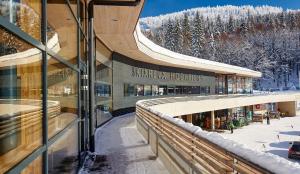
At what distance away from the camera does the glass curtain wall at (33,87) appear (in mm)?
2961

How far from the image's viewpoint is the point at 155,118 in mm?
10609

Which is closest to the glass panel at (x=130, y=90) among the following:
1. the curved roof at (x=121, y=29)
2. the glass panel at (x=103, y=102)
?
the curved roof at (x=121, y=29)

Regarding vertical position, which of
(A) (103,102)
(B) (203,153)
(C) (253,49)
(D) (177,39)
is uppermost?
(D) (177,39)

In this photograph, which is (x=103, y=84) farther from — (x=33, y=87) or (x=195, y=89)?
(x=195, y=89)

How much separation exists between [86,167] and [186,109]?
64.6 feet

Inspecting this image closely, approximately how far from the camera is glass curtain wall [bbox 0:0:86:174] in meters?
2.96

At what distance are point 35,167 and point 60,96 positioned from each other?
2.17 metres

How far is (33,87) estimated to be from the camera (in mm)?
3916

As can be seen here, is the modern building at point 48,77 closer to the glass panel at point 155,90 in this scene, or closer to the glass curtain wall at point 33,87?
the glass curtain wall at point 33,87

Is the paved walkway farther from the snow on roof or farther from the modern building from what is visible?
the snow on roof

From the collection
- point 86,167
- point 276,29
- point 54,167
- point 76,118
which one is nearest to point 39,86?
point 54,167

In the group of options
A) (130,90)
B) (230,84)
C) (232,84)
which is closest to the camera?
(130,90)

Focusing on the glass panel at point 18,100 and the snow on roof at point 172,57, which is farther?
the snow on roof at point 172,57

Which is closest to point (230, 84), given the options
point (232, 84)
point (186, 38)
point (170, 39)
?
point (232, 84)
